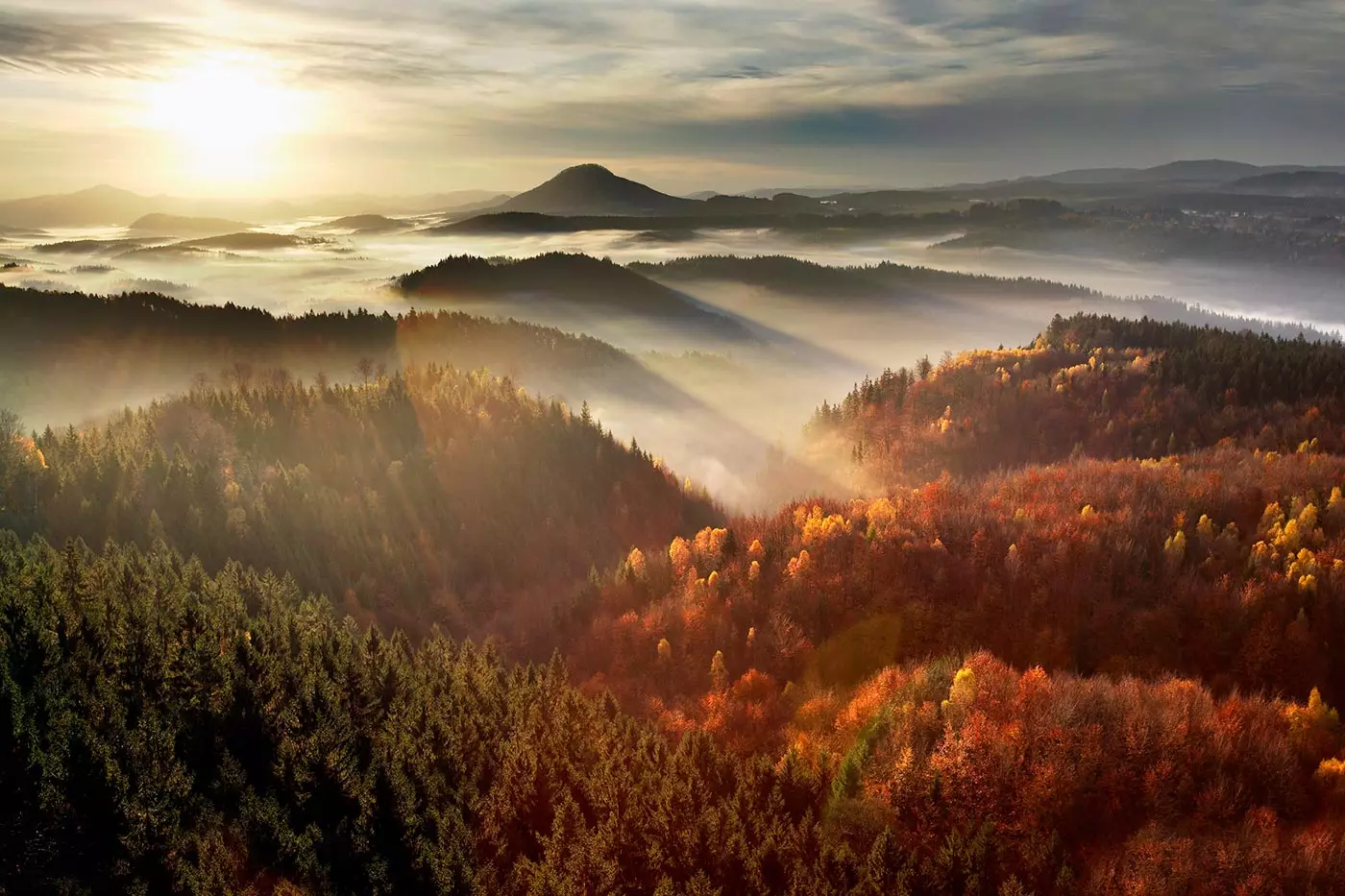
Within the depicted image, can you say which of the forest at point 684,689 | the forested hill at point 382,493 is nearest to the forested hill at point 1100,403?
the forest at point 684,689

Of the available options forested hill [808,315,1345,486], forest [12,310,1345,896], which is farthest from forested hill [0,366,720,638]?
forested hill [808,315,1345,486]

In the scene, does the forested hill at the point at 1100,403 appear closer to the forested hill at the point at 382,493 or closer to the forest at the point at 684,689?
the forest at the point at 684,689

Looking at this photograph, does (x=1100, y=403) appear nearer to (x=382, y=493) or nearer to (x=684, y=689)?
(x=684, y=689)

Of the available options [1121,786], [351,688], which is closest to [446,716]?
[351,688]

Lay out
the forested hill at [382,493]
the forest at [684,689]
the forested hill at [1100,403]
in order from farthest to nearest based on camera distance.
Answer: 1. the forested hill at [1100,403]
2. the forested hill at [382,493]
3. the forest at [684,689]

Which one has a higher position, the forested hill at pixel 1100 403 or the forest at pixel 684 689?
the forested hill at pixel 1100 403

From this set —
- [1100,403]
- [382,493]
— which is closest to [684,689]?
[382,493]
